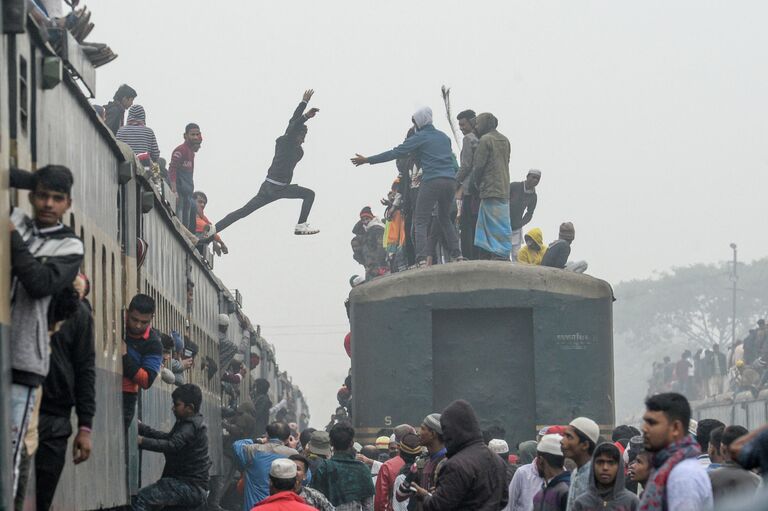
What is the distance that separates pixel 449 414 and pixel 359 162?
9.22 metres

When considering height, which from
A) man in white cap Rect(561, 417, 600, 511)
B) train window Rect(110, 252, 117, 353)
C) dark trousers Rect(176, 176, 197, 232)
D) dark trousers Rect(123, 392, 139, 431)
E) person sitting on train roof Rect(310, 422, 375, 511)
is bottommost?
person sitting on train roof Rect(310, 422, 375, 511)

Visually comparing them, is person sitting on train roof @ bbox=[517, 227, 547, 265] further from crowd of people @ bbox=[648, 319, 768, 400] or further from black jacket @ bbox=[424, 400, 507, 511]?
crowd of people @ bbox=[648, 319, 768, 400]

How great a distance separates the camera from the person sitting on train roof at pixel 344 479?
37.8 ft

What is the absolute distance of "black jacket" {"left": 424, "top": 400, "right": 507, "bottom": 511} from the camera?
8.04 meters

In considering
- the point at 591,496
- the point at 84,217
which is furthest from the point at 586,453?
the point at 84,217

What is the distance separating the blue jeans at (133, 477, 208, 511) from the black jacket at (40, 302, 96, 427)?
370 centimetres

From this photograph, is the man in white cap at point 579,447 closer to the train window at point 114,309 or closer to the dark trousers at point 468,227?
the train window at point 114,309

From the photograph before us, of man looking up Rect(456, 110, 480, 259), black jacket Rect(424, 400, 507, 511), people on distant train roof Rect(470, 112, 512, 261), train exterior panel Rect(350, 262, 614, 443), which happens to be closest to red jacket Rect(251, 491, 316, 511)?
black jacket Rect(424, 400, 507, 511)

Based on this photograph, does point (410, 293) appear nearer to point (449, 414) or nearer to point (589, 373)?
point (589, 373)

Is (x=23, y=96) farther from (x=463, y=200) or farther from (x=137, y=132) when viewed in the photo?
(x=463, y=200)

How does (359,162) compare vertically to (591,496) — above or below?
above

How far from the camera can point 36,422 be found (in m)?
5.89

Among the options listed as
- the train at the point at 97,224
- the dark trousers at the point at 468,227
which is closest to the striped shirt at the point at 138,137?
the train at the point at 97,224

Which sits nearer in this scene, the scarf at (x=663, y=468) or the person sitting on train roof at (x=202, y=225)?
the scarf at (x=663, y=468)
